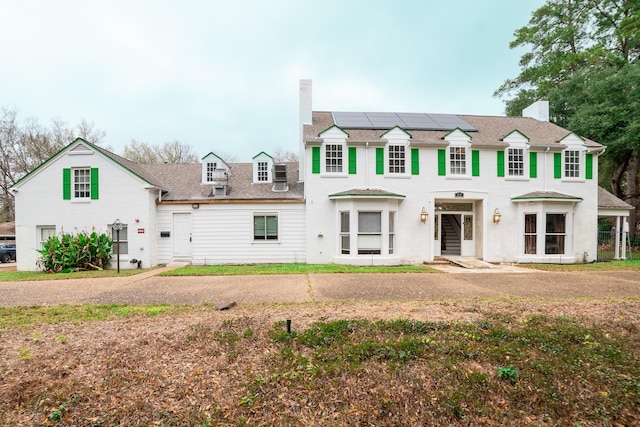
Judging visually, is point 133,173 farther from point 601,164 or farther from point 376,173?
point 601,164

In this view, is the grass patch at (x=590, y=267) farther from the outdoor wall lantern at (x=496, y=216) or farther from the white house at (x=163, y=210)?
the white house at (x=163, y=210)

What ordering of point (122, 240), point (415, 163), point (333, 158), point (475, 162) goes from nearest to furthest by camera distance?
point (122, 240) → point (333, 158) → point (415, 163) → point (475, 162)

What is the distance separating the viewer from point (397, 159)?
13758 mm

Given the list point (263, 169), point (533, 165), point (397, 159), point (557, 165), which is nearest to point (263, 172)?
point (263, 169)

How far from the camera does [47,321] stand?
17.2ft

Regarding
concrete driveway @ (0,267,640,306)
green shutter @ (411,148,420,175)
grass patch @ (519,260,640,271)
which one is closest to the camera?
concrete driveway @ (0,267,640,306)

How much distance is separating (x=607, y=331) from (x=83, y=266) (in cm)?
1639

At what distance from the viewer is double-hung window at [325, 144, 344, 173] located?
13.5m

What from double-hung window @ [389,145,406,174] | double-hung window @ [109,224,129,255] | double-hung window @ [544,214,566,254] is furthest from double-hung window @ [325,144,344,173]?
double-hung window @ [544,214,566,254]

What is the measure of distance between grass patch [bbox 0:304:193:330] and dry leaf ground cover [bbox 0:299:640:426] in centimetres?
24

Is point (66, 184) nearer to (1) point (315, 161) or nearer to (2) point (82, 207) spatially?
(2) point (82, 207)

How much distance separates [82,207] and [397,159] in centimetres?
1442

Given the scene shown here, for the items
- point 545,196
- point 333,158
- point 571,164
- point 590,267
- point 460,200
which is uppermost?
point 333,158

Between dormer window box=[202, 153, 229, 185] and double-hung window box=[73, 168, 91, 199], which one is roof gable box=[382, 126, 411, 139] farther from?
double-hung window box=[73, 168, 91, 199]
